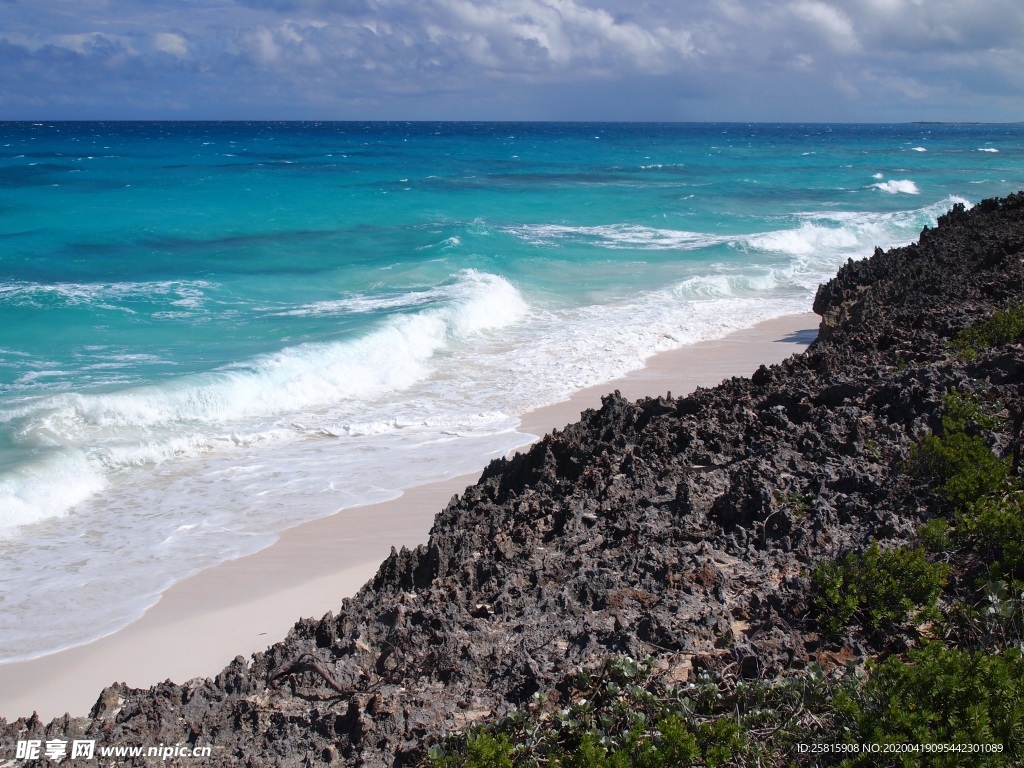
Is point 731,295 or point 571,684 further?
point 731,295

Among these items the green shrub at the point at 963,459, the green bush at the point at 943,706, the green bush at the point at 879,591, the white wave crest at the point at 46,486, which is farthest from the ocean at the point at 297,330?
the green bush at the point at 943,706

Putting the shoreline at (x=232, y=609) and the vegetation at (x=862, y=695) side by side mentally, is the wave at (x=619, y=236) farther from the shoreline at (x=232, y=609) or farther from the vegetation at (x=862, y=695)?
the vegetation at (x=862, y=695)

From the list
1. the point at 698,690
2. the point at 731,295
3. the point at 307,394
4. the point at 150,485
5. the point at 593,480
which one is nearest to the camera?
the point at 698,690

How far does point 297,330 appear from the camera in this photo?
57.0 feet

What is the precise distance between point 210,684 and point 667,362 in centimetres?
1183

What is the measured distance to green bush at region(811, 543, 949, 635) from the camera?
403cm

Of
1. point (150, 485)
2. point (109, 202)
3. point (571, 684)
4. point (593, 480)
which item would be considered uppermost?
point (109, 202)

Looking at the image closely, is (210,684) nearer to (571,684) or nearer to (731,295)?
(571,684)

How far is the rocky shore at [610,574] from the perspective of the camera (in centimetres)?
384

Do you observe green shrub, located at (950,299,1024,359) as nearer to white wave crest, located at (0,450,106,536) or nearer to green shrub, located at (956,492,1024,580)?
green shrub, located at (956,492,1024,580)

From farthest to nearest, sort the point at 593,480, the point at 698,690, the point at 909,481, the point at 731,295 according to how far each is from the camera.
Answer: the point at 731,295, the point at 593,480, the point at 909,481, the point at 698,690

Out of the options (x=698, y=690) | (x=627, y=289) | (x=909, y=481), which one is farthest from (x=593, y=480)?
(x=627, y=289)

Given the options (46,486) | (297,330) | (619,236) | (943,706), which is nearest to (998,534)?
(943,706)

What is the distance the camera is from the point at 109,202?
39188 mm
